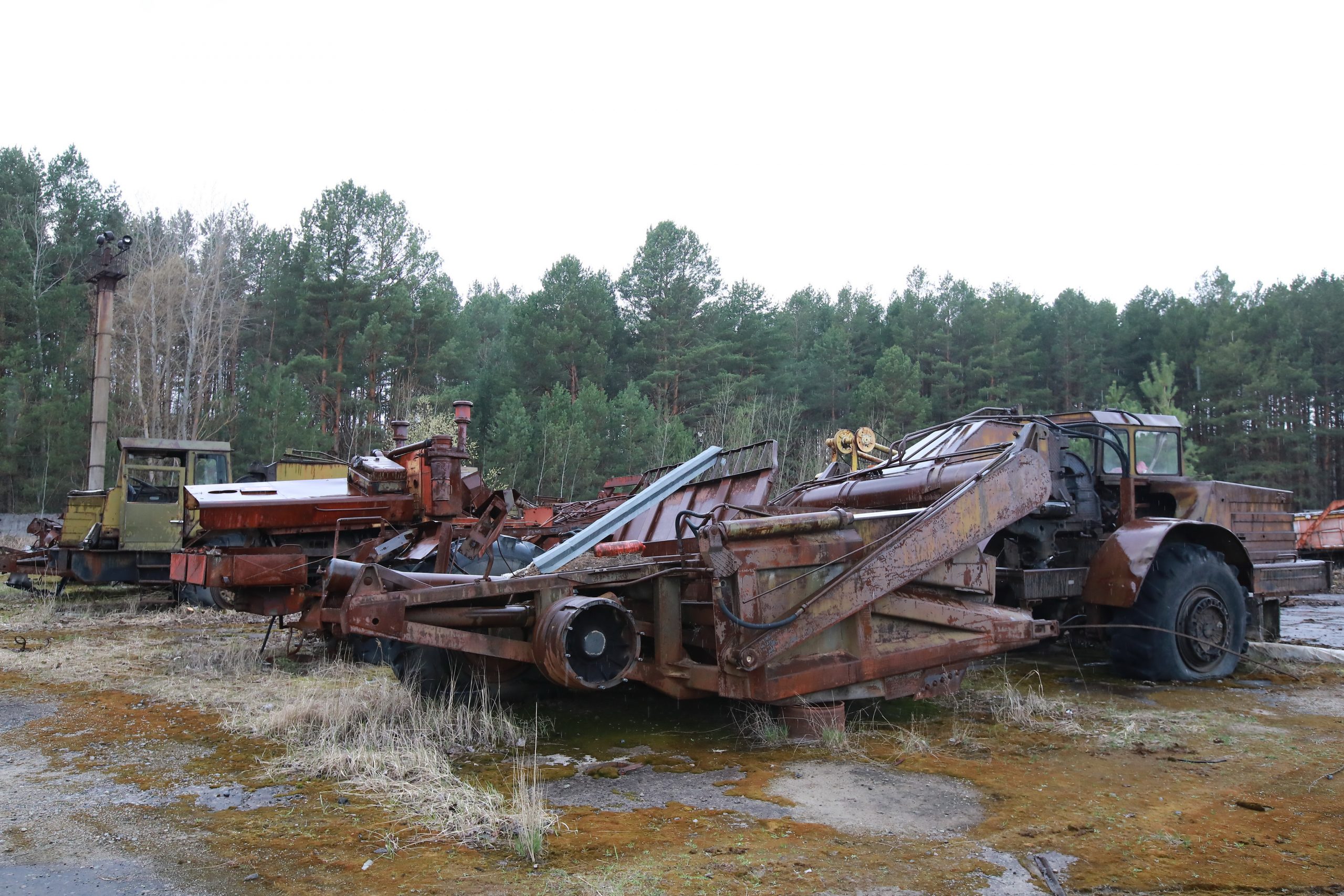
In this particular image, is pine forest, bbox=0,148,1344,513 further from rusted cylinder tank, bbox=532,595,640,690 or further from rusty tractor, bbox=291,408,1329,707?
rusted cylinder tank, bbox=532,595,640,690

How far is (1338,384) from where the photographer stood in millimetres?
39250

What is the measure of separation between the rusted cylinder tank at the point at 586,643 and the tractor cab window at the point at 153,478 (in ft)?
35.2

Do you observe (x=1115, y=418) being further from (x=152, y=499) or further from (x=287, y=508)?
(x=152, y=499)

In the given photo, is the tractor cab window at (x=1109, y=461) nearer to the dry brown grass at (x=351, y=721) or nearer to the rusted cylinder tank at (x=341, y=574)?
the dry brown grass at (x=351, y=721)

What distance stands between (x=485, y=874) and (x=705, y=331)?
3196 cm

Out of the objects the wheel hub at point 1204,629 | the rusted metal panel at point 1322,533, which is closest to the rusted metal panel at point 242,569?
the wheel hub at point 1204,629

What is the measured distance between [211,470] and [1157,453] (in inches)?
479

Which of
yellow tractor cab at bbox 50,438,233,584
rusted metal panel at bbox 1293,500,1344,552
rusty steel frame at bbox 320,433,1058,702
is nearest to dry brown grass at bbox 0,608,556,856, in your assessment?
rusty steel frame at bbox 320,433,1058,702

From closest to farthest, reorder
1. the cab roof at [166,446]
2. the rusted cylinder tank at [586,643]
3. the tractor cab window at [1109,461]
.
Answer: the rusted cylinder tank at [586,643], the tractor cab window at [1109,461], the cab roof at [166,446]

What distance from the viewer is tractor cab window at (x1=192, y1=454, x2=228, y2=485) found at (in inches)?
515

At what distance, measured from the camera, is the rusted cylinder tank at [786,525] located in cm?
469

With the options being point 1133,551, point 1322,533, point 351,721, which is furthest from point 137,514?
→ point 1322,533

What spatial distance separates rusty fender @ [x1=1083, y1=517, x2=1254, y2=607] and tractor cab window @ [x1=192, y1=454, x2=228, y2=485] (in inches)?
455

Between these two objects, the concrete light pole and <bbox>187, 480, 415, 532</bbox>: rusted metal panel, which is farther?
the concrete light pole
